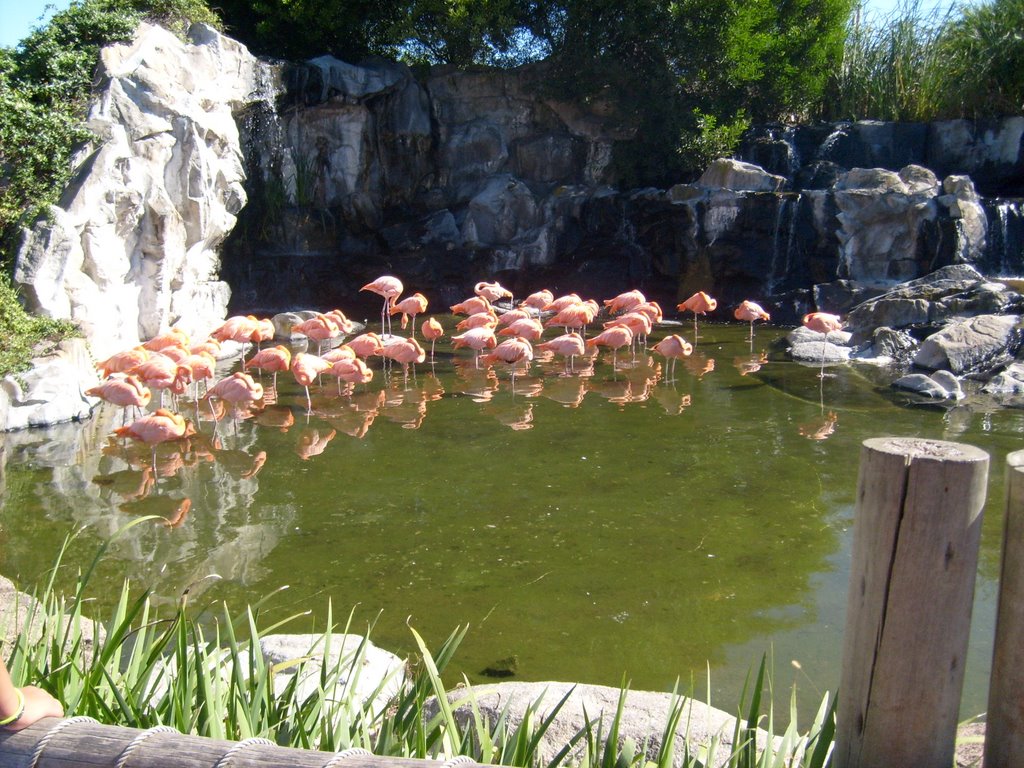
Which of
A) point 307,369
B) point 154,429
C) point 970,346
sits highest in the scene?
point 970,346

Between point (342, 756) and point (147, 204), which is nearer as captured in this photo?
point (342, 756)

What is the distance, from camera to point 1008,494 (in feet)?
6.21

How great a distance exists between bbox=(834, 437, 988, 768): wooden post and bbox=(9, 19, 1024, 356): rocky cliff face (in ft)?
31.4

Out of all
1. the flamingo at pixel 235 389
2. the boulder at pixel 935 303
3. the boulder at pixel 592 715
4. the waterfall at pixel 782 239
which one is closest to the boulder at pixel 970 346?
the boulder at pixel 935 303

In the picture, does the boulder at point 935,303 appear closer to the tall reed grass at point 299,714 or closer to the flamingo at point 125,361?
the flamingo at point 125,361

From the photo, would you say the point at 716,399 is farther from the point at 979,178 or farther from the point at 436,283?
the point at 979,178

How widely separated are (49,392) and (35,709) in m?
6.42

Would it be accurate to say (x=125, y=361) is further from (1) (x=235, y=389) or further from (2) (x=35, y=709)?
(2) (x=35, y=709)

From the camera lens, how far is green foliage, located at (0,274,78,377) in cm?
721

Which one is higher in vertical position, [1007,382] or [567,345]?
[1007,382]

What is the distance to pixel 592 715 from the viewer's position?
3.00 metres

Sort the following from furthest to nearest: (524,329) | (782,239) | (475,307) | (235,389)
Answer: (782,239)
(475,307)
(524,329)
(235,389)

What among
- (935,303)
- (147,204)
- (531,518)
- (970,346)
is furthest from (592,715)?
(935,303)

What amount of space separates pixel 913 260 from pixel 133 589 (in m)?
12.4
